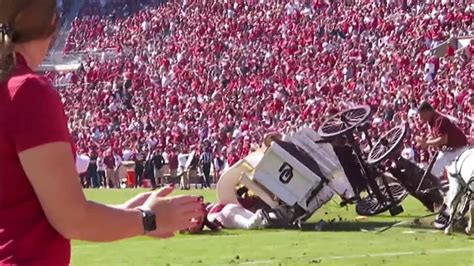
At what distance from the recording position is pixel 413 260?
11.9 metres

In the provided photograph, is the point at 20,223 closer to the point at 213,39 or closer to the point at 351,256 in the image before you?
the point at 351,256

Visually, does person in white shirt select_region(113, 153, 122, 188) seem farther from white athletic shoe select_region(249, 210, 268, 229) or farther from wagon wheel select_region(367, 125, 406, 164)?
white athletic shoe select_region(249, 210, 268, 229)

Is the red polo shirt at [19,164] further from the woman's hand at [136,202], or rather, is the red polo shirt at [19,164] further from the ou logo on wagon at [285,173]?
the ou logo on wagon at [285,173]

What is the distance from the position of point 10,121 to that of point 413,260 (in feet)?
30.5

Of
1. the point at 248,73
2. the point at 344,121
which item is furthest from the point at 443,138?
the point at 248,73

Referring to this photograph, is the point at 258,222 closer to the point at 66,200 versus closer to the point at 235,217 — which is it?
the point at 235,217

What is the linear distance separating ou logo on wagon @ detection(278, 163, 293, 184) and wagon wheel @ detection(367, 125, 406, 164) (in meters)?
1.45

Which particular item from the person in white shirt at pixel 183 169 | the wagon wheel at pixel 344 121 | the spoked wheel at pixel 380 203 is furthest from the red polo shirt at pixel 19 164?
the person in white shirt at pixel 183 169

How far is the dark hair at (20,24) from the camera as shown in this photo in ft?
10.2

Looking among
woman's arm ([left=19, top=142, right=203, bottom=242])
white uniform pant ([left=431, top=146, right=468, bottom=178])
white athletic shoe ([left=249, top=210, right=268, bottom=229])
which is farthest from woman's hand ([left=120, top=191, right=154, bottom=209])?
white uniform pant ([left=431, top=146, right=468, bottom=178])

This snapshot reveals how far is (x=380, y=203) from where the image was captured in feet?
56.5

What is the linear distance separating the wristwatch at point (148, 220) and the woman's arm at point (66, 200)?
0.24 feet

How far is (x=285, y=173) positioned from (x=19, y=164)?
1313cm

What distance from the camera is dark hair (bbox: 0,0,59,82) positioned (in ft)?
10.2
